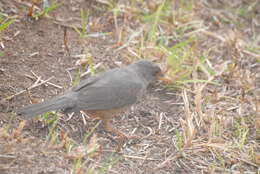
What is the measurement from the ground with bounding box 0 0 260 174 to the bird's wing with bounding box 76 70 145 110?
0.29m

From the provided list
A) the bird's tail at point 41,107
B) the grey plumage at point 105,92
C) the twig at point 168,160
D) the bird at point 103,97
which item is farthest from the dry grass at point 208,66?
the bird's tail at point 41,107

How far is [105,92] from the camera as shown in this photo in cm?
504

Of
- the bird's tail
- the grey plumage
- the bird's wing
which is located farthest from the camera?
the bird's wing

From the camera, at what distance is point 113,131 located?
507 centimetres

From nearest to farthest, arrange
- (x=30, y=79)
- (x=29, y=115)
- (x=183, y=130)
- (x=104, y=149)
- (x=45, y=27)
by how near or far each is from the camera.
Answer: (x=29, y=115), (x=104, y=149), (x=183, y=130), (x=30, y=79), (x=45, y=27)

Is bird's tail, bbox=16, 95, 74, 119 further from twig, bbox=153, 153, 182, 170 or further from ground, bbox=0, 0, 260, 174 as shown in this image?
twig, bbox=153, 153, 182, 170

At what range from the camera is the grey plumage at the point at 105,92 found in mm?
4562

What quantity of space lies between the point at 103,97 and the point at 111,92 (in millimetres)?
127

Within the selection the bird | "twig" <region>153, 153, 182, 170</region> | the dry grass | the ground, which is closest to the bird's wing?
the bird

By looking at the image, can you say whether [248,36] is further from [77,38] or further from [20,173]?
[20,173]

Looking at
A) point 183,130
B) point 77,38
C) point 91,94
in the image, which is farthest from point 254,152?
point 77,38

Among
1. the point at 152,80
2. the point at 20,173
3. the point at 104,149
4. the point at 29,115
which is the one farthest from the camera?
the point at 152,80

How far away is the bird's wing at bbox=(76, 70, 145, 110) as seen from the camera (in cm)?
488

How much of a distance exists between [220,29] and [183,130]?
310cm
